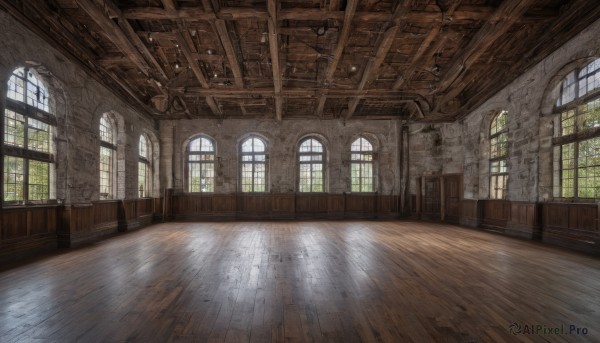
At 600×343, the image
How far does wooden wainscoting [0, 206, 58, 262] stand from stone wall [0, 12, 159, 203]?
0.57m

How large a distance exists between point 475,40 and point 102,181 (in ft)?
32.0

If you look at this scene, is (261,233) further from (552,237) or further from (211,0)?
(552,237)

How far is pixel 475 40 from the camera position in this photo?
650 centimetres

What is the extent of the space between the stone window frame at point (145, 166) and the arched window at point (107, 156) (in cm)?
152

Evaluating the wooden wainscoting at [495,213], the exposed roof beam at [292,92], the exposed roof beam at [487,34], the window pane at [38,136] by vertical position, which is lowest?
the wooden wainscoting at [495,213]

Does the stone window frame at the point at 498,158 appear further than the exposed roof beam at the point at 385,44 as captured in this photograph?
Yes

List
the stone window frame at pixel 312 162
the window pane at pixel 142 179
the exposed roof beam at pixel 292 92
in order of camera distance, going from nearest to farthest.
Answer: the exposed roof beam at pixel 292 92
the window pane at pixel 142 179
the stone window frame at pixel 312 162

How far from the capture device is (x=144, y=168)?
11273 millimetres

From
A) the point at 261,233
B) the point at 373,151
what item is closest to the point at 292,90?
the point at 261,233

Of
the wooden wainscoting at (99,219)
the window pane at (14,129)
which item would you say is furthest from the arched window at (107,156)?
the window pane at (14,129)

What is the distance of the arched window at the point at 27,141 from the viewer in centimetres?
538

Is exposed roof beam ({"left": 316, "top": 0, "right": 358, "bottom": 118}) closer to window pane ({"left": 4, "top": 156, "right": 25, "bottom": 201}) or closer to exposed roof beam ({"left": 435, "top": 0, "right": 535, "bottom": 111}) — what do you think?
exposed roof beam ({"left": 435, "top": 0, "right": 535, "bottom": 111})

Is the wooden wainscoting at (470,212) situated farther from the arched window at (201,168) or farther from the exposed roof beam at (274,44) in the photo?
the arched window at (201,168)

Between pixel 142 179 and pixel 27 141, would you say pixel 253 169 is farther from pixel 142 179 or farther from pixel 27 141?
pixel 27 141
